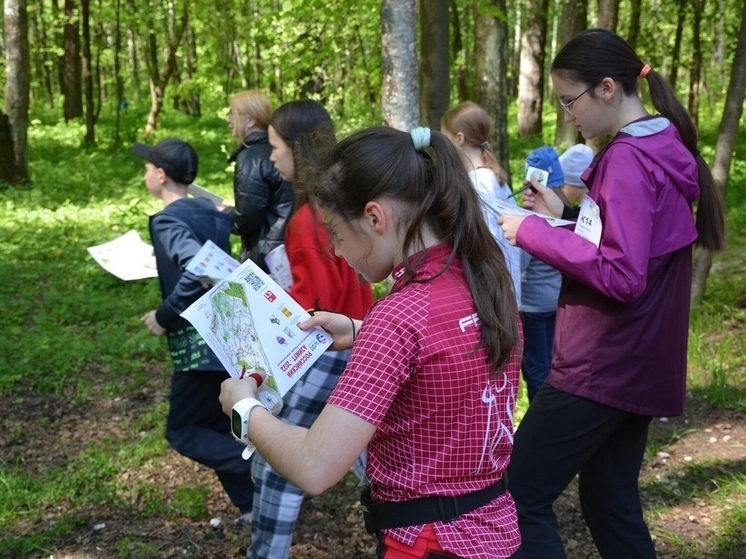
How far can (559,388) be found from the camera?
2.70 metres

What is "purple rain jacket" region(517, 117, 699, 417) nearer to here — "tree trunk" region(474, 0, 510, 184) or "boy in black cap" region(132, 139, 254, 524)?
"boy in black cap" region(132, 139, 254, 524)

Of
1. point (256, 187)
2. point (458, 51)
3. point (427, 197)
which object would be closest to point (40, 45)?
point (458, 51)

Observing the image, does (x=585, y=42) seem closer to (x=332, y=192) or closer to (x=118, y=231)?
(x=332, y=192)

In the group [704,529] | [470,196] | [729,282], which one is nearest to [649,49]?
[729,282]

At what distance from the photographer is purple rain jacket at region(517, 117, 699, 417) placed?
245 cm

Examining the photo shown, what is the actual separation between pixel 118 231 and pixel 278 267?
26.6 feet

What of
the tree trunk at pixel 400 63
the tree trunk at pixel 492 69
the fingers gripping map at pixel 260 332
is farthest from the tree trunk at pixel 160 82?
the fingers gripping map at pixel 260 332

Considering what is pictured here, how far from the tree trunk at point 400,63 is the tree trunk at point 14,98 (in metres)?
9.82

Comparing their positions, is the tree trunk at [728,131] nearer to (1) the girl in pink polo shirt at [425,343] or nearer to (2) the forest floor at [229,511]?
(2) the forest floor at [229,511]

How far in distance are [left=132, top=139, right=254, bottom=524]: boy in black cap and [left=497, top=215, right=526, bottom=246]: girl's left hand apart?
4.88ft

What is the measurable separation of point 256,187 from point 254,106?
501 mm

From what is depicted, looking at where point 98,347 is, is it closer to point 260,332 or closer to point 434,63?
point 434,63

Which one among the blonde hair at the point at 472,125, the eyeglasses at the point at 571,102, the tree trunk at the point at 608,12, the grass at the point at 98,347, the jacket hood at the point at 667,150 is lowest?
the grass at the point at 98,347

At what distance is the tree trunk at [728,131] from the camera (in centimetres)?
621
